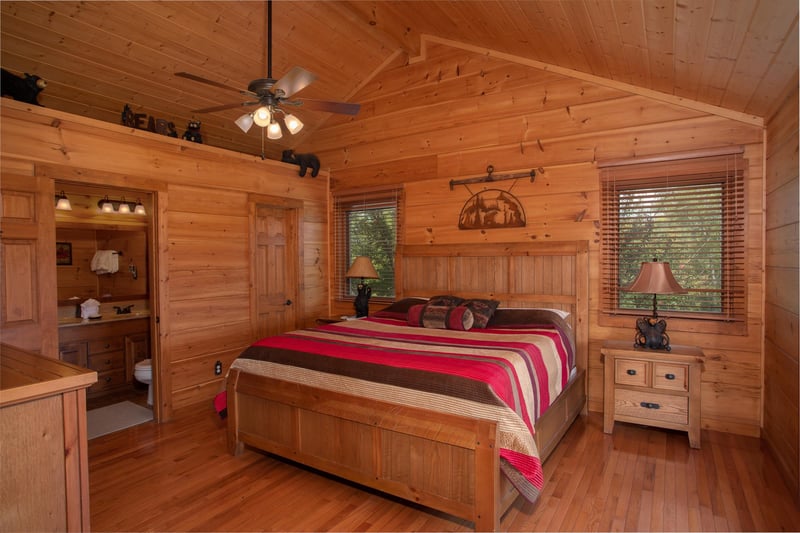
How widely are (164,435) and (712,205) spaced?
15.4ft

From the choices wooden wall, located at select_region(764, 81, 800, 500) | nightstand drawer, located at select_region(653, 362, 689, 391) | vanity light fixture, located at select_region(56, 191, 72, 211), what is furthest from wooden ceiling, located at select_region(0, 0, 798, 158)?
nightstand drawer, located at select_region(653, 362, 689, 391)

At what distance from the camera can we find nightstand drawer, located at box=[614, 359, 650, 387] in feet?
10.5

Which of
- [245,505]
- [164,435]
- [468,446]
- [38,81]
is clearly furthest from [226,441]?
[38,81]

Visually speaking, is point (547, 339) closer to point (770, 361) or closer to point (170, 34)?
point (770, 361)

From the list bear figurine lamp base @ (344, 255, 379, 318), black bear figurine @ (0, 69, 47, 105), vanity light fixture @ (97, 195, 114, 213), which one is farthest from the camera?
vanity light fixture @ (97, 195, 114, 213)

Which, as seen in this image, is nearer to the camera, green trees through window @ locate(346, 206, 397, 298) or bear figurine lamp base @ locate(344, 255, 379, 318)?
bear figurine lamp base @ locate(344, 255, 379, 318)

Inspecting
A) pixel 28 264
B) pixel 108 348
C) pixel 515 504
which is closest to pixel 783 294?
pixel 515 504

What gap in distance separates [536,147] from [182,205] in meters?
3.31

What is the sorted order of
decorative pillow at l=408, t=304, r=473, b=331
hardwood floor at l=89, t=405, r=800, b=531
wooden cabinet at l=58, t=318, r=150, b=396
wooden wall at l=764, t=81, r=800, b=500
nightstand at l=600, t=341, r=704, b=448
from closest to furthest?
hardwood floor at l=89, t=405, r=800, b=531 < wooden wall at l=764, t=81, r=800, b=500 < nightstand at l=600, t=341, r=704, b=448 < decorative pillow at l=408, t=304, r=473, b=331 < wooden cabinet at l=58, t=318, r=150, b=396

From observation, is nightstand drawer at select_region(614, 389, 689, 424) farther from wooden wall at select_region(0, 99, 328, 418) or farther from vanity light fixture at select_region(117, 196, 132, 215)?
vanity light fixture at select_region(117, 196, 132, 215)

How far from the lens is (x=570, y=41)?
3.22m

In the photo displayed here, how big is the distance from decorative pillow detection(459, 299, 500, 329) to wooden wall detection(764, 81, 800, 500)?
1.91 metres

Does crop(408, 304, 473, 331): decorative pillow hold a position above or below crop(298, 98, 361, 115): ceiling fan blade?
below

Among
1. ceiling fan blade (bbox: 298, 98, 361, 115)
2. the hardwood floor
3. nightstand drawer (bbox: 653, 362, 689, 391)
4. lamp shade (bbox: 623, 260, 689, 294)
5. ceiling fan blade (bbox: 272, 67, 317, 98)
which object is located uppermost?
ceiling fan blade (bbox: 272, 67, 317, 98)
